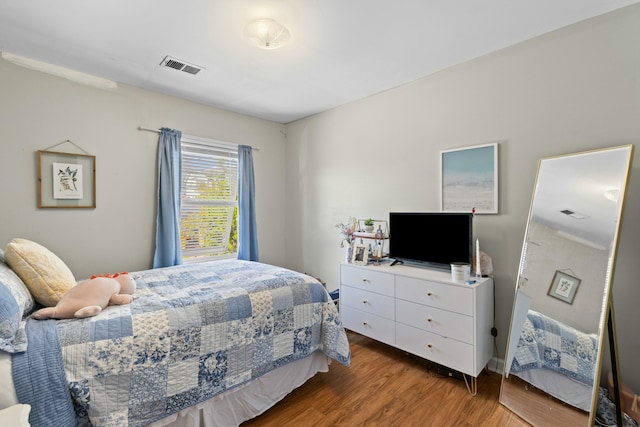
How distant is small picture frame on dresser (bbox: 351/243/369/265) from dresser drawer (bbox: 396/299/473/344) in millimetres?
497

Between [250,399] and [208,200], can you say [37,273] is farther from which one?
[208,200]

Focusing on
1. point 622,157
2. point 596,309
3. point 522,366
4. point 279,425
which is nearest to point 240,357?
point 279,425

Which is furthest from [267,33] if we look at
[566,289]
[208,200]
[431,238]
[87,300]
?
[566,289]

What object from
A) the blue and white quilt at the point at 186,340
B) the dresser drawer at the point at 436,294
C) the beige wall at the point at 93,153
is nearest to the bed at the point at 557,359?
the dresser drawer at the point at 436,294

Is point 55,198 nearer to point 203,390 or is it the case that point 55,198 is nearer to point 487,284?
point 203,390

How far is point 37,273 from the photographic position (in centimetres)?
161

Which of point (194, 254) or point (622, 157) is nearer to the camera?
point (622, 157)

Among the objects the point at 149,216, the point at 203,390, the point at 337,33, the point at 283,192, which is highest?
the point at 337,33

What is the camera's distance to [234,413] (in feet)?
5.77

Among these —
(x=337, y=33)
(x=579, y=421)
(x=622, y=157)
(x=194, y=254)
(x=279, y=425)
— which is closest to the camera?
(x=579, y=421)

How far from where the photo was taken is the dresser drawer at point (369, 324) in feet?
8.31

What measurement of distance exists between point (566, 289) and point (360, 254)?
1.52m

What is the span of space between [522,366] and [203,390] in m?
1.96

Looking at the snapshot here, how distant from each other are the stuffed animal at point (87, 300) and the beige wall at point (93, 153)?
4.22ft
